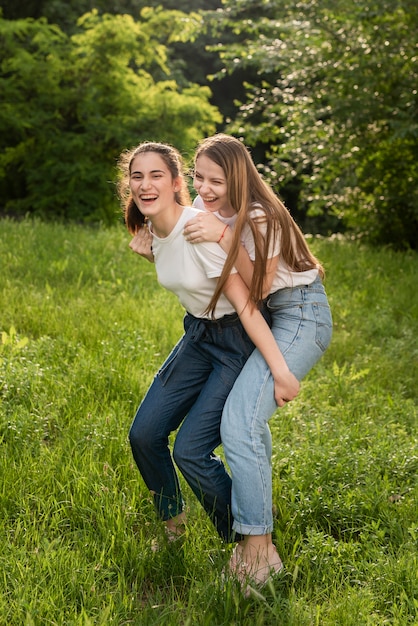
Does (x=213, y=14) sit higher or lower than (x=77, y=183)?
higher

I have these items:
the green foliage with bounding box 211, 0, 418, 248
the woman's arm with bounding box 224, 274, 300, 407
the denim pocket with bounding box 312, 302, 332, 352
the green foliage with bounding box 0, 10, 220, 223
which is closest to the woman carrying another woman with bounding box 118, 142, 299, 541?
the woman's arm with bounding box 224, 274, 300, 407

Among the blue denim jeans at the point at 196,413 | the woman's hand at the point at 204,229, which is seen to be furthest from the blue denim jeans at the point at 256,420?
the woman's hand at the point at 204,229

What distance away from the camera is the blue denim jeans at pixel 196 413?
110 inches

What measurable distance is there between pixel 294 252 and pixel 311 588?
1234 millimetres

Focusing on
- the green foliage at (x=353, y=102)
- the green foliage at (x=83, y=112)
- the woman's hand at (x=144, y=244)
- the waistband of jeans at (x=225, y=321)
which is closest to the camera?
the waistband of jeans at (x=225, y=321)

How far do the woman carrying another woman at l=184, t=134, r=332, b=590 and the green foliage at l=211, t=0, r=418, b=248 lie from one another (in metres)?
5.61

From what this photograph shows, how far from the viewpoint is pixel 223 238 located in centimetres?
273

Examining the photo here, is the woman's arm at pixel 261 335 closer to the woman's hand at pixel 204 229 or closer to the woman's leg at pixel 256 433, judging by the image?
the woman's leg at pixel 256 433

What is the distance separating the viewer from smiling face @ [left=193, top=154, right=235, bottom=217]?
2.77 metres

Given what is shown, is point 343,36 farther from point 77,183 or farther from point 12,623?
point 12,623

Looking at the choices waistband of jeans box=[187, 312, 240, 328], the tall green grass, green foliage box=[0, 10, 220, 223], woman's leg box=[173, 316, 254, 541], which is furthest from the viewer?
green foliage box=[0, 10, 220, 223]

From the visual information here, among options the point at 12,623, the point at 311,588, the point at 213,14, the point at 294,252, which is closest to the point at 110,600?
the point at 12,623

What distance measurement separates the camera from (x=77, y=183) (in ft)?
38.6

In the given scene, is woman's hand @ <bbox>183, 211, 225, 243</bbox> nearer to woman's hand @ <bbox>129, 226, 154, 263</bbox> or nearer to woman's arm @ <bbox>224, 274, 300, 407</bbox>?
woman's arm @ <bbox>224, 274, 300, 407</bbox>
